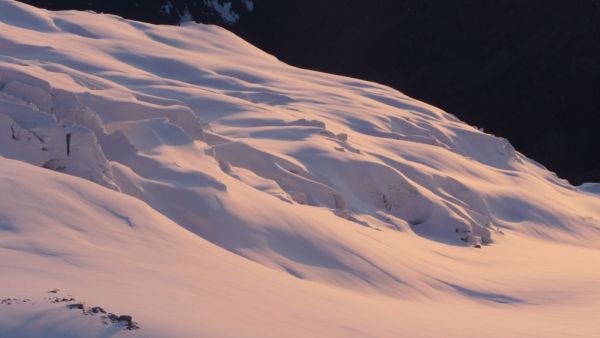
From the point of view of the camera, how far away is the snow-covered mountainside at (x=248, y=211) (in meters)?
3.84

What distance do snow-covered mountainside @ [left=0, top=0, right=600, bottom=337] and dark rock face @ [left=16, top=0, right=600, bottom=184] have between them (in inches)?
579

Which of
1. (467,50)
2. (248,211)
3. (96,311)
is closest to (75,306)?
(96,311)

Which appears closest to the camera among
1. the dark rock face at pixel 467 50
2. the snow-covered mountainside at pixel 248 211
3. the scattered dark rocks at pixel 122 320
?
the scattered dark rocks at pixel 122 320

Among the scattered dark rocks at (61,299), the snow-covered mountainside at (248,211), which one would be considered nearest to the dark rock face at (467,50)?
the snow-covered mountainside at (248,211)

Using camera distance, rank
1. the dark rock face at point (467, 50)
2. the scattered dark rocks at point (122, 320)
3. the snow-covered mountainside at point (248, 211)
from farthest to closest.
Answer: the dark rock face at point (467, 50) < the snow-covered mountainside at point (248, 211) < the scattered dark rocks at point (122, 320)

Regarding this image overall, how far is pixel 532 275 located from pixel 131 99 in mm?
3363

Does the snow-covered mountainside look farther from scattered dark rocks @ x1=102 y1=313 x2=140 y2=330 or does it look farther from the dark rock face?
the dark rock face

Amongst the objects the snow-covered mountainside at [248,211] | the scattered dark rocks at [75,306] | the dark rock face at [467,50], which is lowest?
the scattered dark rocks at [75,306]

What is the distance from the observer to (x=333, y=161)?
360 inches

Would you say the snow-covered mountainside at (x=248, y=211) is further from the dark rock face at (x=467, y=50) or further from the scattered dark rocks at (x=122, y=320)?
the dark rock face at (x=467, y=50)

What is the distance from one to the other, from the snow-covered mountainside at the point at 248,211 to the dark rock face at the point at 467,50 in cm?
1471

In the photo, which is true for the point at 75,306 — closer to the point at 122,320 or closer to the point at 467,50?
the point at 122,320

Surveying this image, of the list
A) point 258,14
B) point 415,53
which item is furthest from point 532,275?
point 258,14

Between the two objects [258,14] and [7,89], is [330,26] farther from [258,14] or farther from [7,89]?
[7,89]
